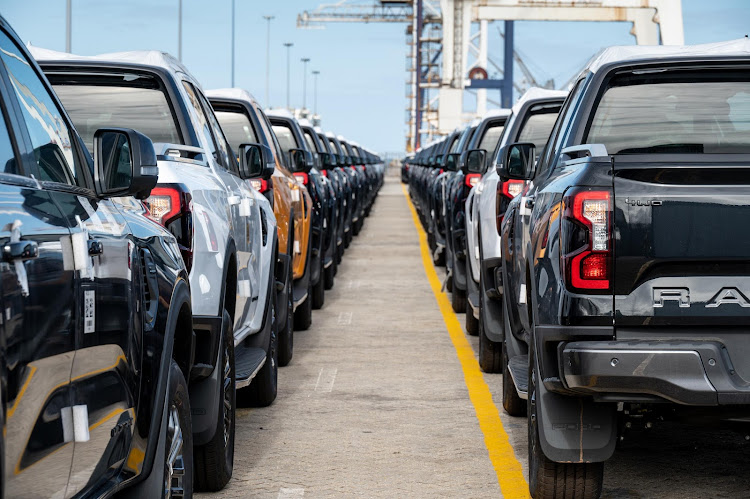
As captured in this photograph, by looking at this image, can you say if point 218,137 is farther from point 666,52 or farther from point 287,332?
point 666,52

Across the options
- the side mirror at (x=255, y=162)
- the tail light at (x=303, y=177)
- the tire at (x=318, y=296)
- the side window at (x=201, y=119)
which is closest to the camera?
the side window at (x=201, y=119)

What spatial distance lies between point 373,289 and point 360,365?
6124 mm

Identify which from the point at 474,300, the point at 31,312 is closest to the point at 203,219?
the point at 31,312

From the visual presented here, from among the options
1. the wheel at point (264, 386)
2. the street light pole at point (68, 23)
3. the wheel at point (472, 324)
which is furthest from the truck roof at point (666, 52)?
the street light pole at point (68, 23)

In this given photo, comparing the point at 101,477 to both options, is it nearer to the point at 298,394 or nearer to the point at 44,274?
the point at 44,274

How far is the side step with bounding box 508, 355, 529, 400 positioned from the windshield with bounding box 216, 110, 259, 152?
477 cm

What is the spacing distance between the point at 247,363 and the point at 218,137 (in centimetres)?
145

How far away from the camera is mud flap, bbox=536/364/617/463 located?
5172 mm

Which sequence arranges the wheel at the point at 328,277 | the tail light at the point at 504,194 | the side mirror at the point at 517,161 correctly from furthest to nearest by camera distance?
the wheel at the point at 328,277
the tail light at the point at 504,194
the side mirror at the point at 517,161

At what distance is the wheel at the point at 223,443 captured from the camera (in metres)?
5.94

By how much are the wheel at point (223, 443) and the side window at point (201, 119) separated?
1335mm

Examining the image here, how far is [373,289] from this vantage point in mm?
16266

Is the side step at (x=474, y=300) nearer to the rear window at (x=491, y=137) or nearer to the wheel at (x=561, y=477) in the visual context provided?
the rear window at (x=491, y=137)

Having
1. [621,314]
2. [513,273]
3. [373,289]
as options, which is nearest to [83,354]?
[621,314]
